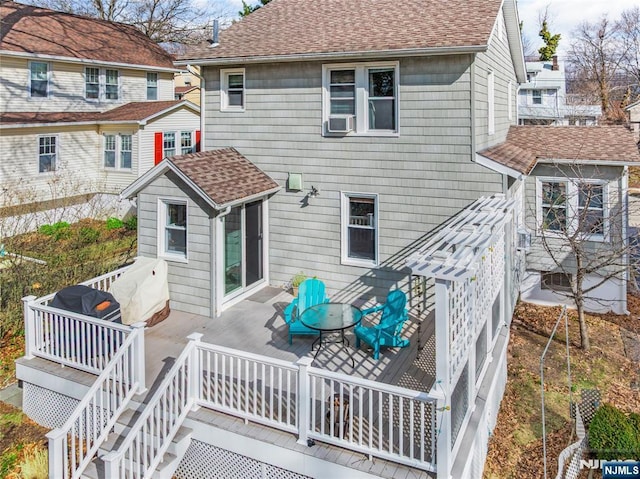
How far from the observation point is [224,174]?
1038 centimetres

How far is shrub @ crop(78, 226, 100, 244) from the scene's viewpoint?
15.7 m

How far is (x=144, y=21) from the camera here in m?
32.5

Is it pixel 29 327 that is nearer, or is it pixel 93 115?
pixel 29 327

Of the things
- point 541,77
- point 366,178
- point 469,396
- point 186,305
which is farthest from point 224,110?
point 541,77

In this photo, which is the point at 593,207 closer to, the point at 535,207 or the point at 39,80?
the point at 535,207

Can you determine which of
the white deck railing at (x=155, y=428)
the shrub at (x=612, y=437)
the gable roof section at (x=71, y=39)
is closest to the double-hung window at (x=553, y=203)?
the shrub at (x=612, y=437)

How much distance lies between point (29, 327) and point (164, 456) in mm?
3585

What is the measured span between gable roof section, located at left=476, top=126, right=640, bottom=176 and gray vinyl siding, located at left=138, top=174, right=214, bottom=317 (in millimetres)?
6118

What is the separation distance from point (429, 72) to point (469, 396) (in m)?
6.44

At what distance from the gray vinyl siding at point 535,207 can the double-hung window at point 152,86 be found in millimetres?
19500

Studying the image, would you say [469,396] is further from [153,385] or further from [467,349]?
[153,385]

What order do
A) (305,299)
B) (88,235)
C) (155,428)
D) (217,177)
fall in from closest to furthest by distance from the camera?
(155,428) → (305,299) → (217,177) → (88,235)

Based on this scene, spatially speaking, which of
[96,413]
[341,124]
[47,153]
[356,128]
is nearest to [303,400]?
[96,413]

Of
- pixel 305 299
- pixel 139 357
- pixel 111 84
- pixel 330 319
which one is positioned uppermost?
pixel 111 84
